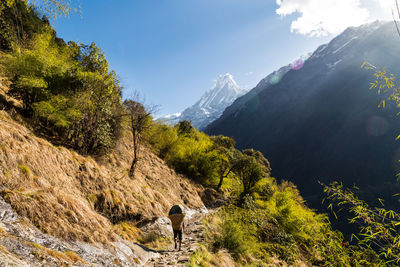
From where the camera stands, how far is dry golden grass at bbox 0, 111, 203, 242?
469cm

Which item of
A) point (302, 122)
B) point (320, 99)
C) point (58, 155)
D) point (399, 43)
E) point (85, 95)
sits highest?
point (85, 95)

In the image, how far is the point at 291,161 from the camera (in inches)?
5187

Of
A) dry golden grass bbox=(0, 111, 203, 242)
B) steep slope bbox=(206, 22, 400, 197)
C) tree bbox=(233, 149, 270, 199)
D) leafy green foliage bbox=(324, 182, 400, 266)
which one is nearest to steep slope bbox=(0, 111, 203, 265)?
dry golden grass bbox=(0, 111, 203, 242)

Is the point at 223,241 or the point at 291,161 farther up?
the point at 223,241

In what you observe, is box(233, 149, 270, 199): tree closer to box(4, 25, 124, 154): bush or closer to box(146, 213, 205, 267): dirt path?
box(146, 213, 205, 267): dirt path

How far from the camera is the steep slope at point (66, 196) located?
15.0 ft

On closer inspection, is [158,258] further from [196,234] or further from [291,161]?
[291,161]

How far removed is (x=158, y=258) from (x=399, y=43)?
23309 centimetres

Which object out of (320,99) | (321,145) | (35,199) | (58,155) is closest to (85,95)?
(58,155)

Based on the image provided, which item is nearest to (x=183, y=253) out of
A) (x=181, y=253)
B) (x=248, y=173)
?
(x=181, y=253)

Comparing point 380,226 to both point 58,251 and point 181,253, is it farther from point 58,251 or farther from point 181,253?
point 181,253

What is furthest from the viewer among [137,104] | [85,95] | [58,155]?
[137,104]

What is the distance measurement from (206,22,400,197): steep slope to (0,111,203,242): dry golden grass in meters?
108

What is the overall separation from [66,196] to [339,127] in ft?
532
